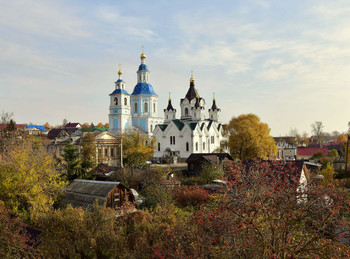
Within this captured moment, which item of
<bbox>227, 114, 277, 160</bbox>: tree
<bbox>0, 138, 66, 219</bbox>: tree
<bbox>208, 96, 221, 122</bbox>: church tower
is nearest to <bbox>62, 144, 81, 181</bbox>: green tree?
<bbox>0, 138, 66, 219</bbox>: tree

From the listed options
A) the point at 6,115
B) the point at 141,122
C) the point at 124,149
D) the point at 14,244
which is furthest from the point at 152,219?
the point at 141,122

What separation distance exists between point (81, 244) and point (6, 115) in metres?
34.2

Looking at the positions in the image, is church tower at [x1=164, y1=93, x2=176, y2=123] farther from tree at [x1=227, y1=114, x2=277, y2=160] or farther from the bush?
the bush

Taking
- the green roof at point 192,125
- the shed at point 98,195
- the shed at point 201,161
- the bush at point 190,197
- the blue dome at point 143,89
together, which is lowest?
the bush at point 190,197

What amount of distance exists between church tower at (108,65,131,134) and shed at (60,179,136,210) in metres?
35.8

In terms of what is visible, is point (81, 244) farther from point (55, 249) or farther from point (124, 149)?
point (124, 149)

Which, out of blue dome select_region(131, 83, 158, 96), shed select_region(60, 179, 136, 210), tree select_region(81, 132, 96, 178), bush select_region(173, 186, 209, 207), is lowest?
bush select_region(173, 186, 209, 207)

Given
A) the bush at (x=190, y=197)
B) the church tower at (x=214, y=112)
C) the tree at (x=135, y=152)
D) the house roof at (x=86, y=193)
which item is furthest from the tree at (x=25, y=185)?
the church tower at (x=214, y=112)

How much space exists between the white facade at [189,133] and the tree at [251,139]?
851 cm

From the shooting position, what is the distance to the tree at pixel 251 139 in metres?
40.1

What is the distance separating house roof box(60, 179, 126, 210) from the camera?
17753mm

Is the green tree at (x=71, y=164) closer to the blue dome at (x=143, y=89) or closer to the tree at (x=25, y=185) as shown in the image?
the tree at (x=25, y=185)

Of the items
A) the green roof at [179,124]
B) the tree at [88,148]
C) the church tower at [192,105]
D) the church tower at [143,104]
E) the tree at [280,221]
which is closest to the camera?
the tree at [280,221]

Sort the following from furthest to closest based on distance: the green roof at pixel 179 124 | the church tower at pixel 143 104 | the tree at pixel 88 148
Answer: the church tower at pixel 143 104 < the green roof at pixel 179 124 < the tree at pixel 88 148
